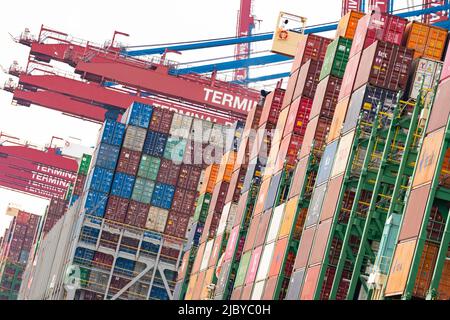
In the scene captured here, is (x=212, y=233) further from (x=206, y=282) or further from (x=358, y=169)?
(x=358, y=169)

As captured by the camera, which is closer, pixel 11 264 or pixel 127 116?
pixel 127 116

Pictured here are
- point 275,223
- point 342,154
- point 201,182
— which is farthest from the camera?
point 201,182

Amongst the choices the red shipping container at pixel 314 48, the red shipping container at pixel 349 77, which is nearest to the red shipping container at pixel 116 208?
the red shipping container at pixel 314 48

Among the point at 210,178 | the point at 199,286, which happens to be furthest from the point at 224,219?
the point at 210,178

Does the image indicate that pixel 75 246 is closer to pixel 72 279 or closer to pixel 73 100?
pixel 72 279

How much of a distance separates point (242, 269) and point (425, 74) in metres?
16.3

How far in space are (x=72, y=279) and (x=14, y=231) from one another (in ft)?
333

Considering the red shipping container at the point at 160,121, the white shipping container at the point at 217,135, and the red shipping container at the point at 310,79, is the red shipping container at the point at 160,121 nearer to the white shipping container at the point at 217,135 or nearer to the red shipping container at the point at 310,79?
the white shipping container at the point at 217,135

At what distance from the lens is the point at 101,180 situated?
239 ft

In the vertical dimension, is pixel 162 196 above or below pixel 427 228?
above

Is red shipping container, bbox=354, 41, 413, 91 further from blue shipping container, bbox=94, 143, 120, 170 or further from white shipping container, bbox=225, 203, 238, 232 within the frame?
blue shipping container, bbox=94, 143, 120, 170

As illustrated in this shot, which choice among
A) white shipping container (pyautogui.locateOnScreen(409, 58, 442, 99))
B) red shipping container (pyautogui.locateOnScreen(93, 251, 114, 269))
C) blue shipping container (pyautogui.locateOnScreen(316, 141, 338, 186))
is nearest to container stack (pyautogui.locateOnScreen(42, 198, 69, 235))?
red shipping container (pyautogui.locateOnScreen(93, 251, 114, 269))

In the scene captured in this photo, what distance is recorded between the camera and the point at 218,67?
89812 mm
